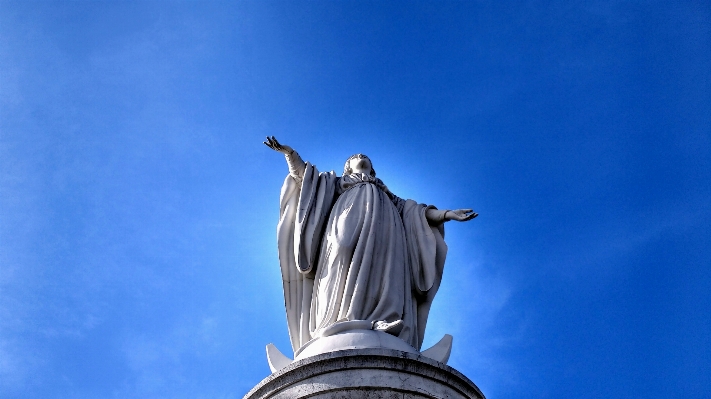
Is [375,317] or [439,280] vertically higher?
[439,280]

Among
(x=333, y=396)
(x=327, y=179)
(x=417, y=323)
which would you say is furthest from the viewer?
(x=327, y=179)

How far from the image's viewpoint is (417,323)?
37.6ft

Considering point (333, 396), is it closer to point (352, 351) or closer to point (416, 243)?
point (352, 351)

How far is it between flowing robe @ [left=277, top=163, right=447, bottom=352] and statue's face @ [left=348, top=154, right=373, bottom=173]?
1.58ft

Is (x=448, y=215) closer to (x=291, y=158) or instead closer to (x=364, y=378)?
(x=291, y=158)

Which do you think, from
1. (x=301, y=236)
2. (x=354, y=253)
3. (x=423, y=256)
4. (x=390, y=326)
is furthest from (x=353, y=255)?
(x=390, y=326)

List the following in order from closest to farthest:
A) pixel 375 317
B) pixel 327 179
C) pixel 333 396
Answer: pixel 333 396 → pixel 375 317 → pixel 327 179

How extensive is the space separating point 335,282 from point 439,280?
67.4 inches

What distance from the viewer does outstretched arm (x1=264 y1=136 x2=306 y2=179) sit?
501 inches

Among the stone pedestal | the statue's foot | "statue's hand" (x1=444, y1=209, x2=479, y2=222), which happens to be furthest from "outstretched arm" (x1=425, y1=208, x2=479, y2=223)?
the stone pedestal

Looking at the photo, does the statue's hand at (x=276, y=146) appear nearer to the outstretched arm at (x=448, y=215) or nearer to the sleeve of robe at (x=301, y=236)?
the sleeve of robe at (x=301, y=236)

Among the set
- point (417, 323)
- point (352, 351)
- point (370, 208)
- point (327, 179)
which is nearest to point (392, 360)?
point (352, 351)

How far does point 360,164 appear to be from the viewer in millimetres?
13484

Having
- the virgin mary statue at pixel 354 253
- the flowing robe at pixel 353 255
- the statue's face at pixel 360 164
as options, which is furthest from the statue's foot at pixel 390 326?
the statue's face at pixel 360 164
